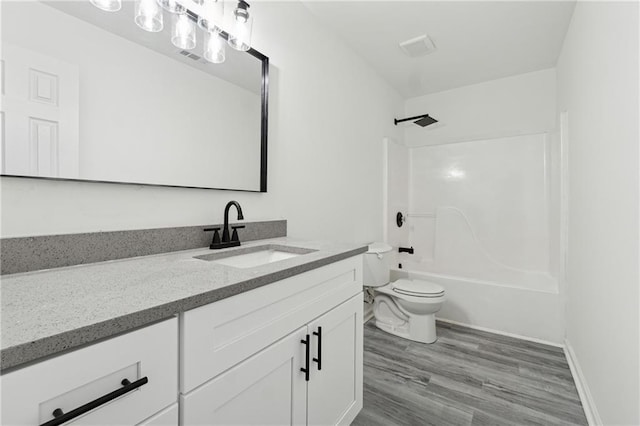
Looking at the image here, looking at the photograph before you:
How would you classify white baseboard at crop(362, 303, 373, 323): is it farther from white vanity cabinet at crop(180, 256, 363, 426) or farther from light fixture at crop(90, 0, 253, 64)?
light fixture at crop(90, 0, 253, 64)

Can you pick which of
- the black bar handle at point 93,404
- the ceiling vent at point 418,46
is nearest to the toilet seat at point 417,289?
the ceiling vent at point 418,46

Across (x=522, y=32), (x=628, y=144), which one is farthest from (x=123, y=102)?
(x=522, y=32)

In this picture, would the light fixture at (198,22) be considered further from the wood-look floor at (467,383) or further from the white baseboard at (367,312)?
the white baseboard at (367,312)

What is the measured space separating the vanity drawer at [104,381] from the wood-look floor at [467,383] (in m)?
1.22

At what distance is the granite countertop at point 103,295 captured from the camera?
0.47 meters

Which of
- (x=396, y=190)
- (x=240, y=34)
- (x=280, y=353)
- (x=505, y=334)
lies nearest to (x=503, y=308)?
(x=505, y=334)

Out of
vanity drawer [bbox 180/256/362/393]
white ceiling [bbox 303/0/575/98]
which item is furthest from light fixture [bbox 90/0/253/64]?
vanity drawer [bbox 180/256/362/393]

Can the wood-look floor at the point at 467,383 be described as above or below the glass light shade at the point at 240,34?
below

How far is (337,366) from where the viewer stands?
126 cm

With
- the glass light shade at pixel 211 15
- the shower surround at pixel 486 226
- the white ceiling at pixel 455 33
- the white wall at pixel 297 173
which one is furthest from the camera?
the shower surround at pixel 486 226

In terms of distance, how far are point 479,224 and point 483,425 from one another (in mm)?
2099

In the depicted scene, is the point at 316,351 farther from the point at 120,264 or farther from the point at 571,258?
the point at 571,258

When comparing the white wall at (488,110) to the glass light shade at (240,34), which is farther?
the white wall at (488,110)

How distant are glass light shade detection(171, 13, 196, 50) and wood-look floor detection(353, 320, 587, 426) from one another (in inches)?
74.7
